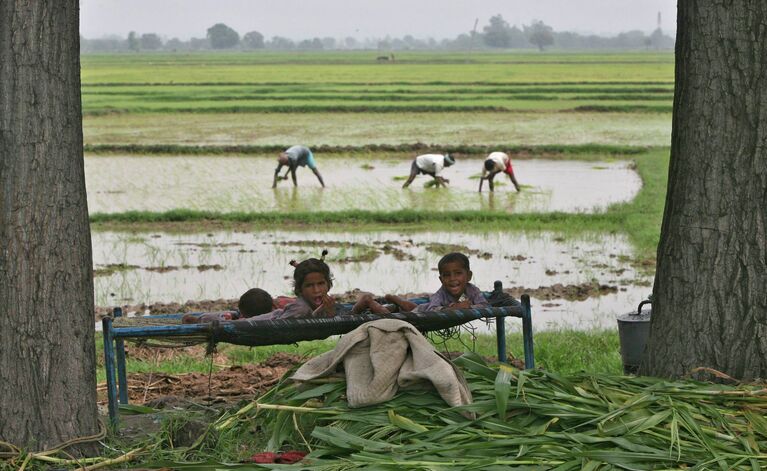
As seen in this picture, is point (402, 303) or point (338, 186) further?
point (338, 186)

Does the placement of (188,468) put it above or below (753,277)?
below

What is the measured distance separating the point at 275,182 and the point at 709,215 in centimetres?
1239

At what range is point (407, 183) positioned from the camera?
1714 centimetres

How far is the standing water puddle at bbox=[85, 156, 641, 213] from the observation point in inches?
601

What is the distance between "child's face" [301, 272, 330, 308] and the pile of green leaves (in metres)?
0.96

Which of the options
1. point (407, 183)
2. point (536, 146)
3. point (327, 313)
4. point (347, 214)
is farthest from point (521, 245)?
point (536, 146)

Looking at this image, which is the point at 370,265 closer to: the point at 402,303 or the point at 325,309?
the point at 402,303

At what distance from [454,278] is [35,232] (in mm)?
2351

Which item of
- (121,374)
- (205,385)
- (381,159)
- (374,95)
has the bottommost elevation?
(205,385)

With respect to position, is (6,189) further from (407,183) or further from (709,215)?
(407,183)

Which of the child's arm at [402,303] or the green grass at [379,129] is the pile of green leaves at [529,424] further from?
the green grass at [379,129]

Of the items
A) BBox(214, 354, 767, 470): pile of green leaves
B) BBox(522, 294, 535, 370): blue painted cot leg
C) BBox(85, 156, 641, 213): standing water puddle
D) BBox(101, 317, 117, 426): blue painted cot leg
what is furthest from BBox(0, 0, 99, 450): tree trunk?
BBox(85, 156, 641, 213): standing water puddle

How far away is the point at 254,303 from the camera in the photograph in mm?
6305

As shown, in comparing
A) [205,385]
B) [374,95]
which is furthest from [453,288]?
[374,95]
